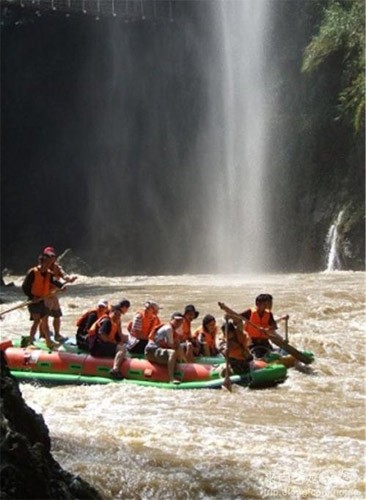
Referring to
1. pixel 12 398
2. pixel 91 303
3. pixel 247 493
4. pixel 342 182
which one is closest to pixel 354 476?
pixel 247 493

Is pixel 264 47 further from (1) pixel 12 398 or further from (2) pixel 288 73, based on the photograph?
(1) pixel 12 398

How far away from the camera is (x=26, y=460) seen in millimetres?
3668

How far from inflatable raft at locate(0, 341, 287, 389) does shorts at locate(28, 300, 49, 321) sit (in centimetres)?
67

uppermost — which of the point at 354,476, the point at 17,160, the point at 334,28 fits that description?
→ the point at 334,28

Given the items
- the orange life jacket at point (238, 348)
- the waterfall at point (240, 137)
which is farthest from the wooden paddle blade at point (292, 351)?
the waterfall at point (240, 137)

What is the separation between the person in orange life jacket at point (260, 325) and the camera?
35.9 ft

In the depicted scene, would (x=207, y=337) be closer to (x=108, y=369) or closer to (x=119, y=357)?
(x=119, y=357)

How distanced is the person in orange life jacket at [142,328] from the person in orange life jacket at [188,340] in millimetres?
508

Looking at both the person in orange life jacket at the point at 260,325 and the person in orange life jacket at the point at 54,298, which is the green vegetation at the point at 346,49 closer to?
the person in orange life jacket at the point at 260,325

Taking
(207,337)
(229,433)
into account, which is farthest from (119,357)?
(229,433)

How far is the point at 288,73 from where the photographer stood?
2970 cm

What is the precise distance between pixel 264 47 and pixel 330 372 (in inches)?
888

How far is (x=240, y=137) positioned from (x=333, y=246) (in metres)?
7.75

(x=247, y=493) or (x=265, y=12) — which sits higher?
(x=265, y=12)
